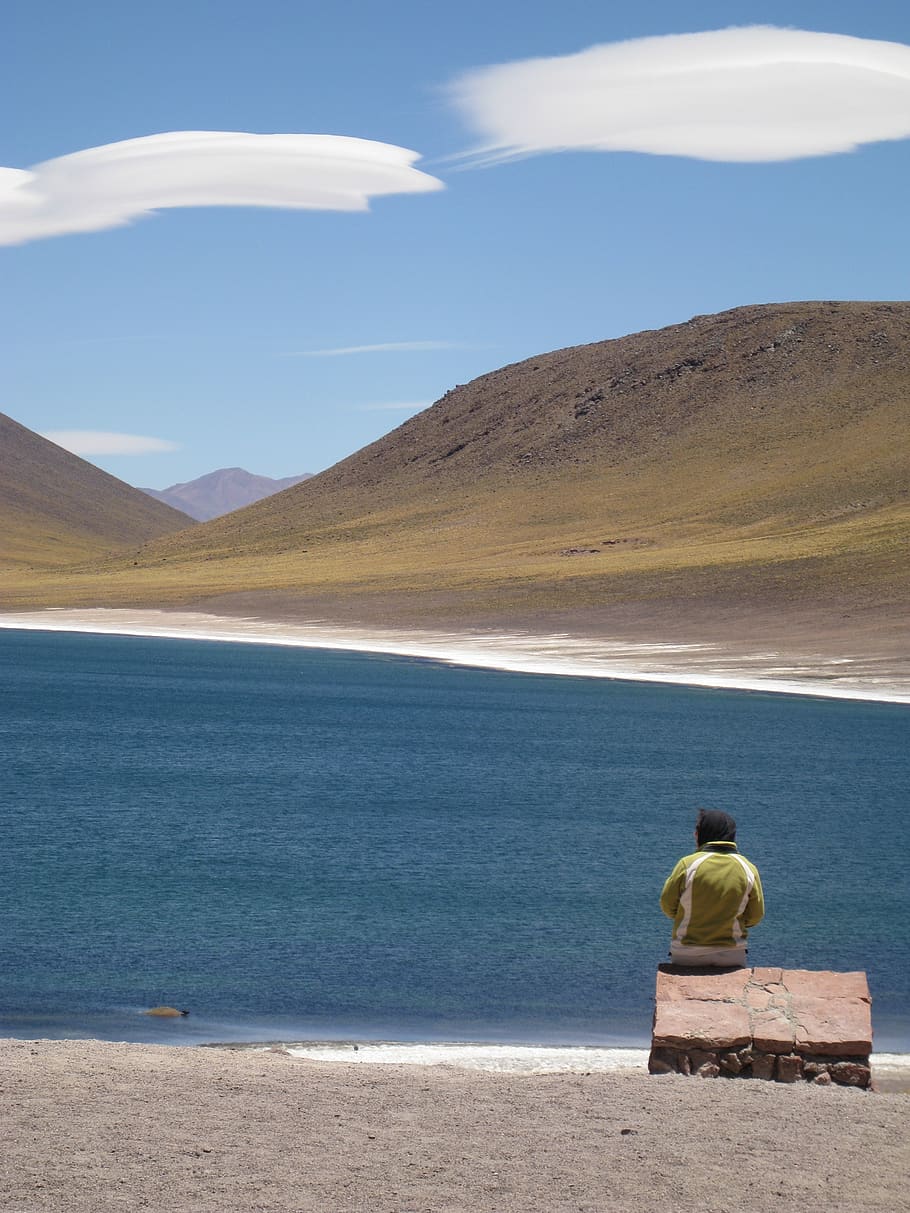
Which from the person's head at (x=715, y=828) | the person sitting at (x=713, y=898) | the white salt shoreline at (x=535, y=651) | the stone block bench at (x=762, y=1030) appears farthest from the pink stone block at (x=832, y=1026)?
the white salt shoreline at (x=535, y=651)

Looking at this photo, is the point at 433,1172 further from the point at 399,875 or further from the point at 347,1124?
the point at 399,875

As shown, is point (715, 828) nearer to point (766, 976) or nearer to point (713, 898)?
point (713, 898)

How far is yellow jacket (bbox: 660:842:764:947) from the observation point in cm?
1057

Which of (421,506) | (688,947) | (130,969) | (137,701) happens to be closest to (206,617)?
(137,701)

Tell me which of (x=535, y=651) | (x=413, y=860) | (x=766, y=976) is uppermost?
(x=535, y=651)

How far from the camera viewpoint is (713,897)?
1058cm

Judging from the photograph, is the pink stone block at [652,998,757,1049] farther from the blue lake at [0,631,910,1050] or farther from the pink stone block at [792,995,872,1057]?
the blue lake at [0,631,910,1050]

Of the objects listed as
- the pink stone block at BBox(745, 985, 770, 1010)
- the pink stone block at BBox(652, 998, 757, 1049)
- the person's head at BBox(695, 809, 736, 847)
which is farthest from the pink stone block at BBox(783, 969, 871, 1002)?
the person's head at BBox(695, 809, 736, 847)

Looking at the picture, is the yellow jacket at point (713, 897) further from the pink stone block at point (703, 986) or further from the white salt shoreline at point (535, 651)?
the white salt shoreline at point (535, 651)

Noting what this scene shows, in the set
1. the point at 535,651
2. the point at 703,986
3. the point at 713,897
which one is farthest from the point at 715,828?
the point at 535,651

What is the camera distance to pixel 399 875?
74.1ft

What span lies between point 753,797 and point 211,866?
558 inches

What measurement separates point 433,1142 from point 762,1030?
2663 mm

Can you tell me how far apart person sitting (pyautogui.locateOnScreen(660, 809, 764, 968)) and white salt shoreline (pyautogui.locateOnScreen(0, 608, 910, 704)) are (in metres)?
46.3
